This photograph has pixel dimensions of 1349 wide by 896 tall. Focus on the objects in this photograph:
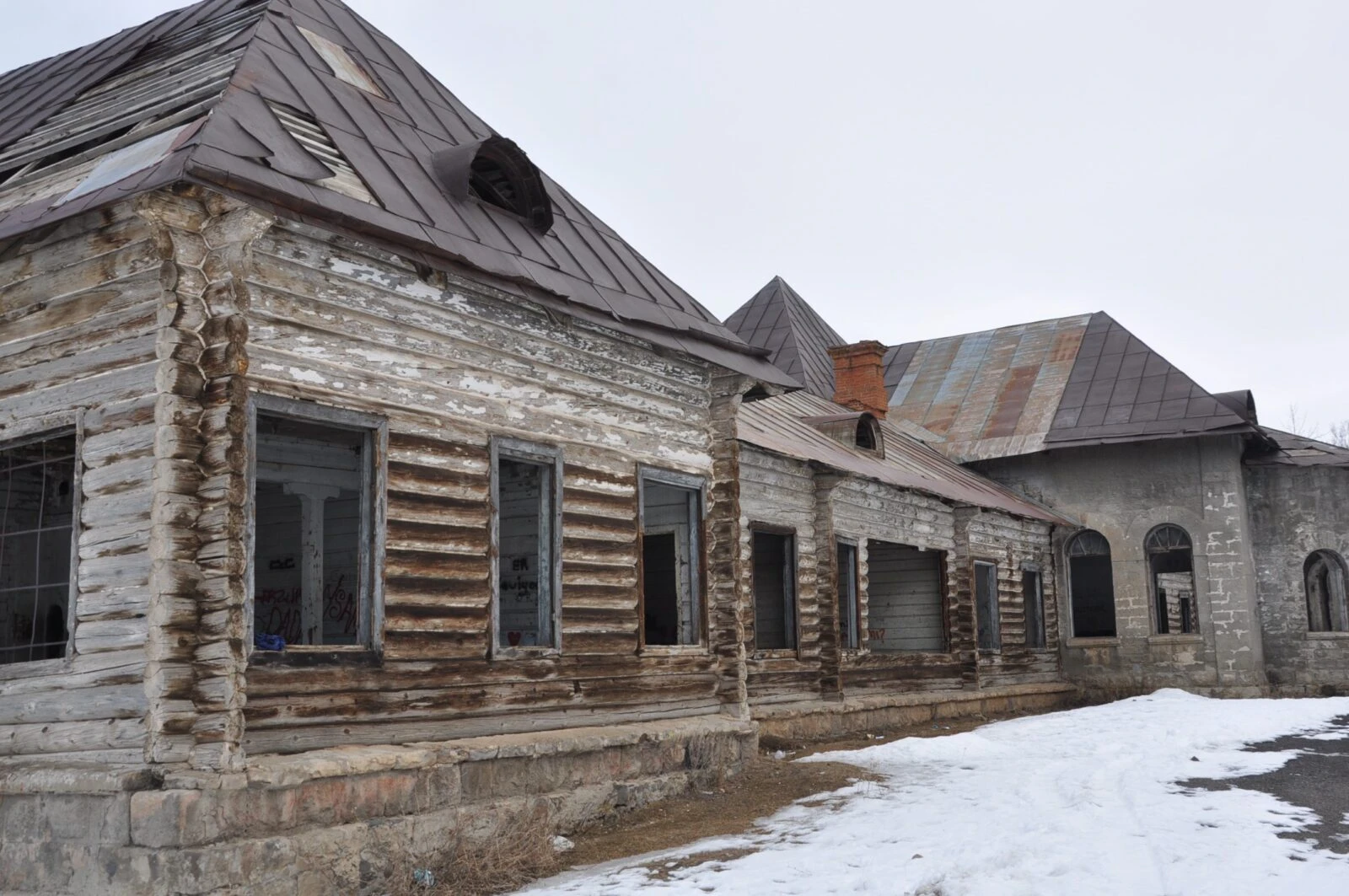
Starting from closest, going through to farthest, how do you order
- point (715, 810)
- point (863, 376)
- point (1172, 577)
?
point (715, 810), point (863, 376), point (1172, 577)

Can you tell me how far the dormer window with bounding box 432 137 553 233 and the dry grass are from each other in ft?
15.5

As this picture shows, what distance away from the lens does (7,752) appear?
23.8 feet

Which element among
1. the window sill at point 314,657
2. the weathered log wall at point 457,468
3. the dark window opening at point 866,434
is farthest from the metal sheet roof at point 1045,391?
the window sill at point 314,657

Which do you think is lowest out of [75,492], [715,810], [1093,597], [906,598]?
[715,810]

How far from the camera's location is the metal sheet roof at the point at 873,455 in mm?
15734

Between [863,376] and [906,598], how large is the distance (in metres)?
5.91

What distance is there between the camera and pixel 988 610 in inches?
829

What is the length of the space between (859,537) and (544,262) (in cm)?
852

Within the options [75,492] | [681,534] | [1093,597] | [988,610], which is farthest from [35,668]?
[1093,597]

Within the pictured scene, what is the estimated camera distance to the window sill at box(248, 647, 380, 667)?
23.9ft

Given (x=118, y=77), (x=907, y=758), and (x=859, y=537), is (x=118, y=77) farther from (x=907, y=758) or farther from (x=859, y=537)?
(x=859, y=537)

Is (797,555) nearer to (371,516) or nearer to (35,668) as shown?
(371,516)

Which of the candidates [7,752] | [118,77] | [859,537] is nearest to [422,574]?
[7,752]

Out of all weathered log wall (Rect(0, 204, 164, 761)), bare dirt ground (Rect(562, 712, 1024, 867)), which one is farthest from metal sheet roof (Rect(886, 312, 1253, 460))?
weathered log wall (Rect(0, 204, 164, 761))
